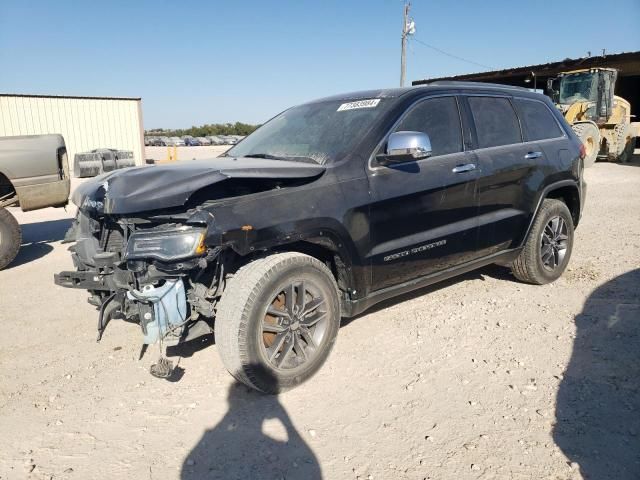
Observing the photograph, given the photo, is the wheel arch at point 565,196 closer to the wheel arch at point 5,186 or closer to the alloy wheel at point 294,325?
the alloy wheel at point 294,325

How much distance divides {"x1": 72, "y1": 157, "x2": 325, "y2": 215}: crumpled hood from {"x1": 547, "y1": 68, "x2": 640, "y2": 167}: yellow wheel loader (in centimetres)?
1594

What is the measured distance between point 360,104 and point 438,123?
0.63m

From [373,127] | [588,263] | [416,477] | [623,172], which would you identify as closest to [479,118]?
[373,127]

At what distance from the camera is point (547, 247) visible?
498cm

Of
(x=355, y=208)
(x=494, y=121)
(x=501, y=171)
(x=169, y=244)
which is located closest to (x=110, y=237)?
(x=169, y=244)

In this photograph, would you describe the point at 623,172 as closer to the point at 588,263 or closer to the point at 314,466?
the point at 588,263

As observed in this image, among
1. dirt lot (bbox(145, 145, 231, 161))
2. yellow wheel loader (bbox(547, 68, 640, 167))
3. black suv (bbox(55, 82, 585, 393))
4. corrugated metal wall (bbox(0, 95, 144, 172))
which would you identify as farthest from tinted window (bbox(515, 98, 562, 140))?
dirt lot (bbox(145, 145, 231, 161))

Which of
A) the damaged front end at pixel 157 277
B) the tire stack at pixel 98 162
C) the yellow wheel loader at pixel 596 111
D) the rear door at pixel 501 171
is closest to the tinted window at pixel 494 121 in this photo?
the rear door at pixel 501 171

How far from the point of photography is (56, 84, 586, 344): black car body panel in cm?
293

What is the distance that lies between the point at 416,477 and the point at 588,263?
430 centimetres

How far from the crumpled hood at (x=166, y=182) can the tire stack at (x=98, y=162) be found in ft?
37.0

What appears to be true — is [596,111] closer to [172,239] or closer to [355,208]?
[355,208]

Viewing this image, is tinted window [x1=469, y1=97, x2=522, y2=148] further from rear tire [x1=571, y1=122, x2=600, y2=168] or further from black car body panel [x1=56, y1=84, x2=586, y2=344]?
rear tire [x1=571, y1=122, x2=600, y2=168]

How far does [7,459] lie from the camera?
8.46 ft
